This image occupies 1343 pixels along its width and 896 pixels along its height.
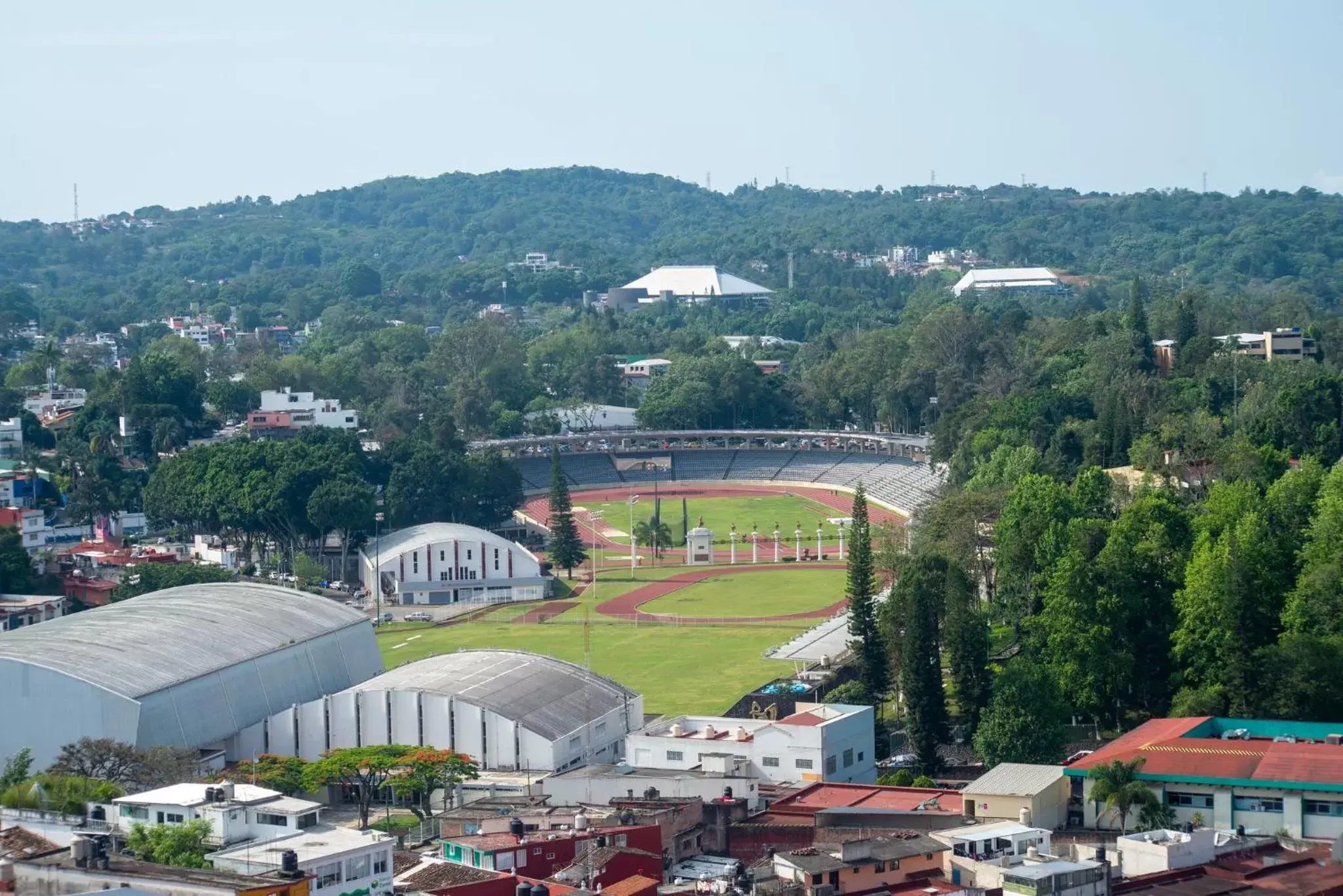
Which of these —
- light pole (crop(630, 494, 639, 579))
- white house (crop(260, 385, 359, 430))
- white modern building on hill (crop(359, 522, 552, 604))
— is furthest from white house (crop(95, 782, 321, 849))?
white house (crop(260, 385, 359, 430))

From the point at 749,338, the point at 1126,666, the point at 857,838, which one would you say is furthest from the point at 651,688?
the point at 749,338

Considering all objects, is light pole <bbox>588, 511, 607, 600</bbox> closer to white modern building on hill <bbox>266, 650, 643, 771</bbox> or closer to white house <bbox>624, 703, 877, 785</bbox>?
white modern building on hill <bbox>266, 650, 643, 771</bbox>

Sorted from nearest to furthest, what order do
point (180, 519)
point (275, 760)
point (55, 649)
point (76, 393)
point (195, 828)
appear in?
point (195, 828) < point (275, 760) < point (55, 649) < point (180, 519) < point (76, 393)

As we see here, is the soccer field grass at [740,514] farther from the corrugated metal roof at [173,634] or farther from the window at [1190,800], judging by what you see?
the window at [1190,800]

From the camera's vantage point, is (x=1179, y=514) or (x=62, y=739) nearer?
(x=62, y=739)

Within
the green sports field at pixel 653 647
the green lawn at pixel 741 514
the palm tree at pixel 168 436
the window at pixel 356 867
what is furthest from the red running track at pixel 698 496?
the window at pixel 356 867

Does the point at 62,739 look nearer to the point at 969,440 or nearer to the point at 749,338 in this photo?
the point at 969,440

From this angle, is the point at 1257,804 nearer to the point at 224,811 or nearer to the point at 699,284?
the point at 224,811

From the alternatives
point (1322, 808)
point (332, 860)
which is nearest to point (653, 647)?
point (1322, 808)
